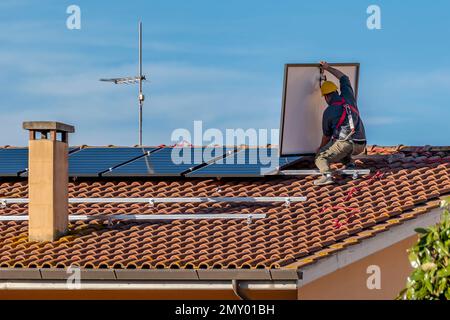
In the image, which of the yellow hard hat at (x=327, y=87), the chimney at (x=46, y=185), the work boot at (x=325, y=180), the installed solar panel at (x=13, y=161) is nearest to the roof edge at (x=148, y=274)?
the chimney at (x=46, y=185)

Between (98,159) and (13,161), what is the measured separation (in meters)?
1.78

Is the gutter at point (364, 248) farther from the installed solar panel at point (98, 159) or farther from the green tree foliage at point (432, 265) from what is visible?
the green tree foliage at point (432, 265)

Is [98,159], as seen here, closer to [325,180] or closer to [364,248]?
[325,180]

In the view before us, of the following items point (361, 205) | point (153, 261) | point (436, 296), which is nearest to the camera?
point (436, 296)

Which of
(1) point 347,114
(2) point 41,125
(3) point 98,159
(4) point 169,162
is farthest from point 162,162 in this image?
(1) point 347,114

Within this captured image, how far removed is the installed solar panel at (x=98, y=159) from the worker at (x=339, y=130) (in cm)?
418

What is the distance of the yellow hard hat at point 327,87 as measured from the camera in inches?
823

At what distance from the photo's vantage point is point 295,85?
21016mm

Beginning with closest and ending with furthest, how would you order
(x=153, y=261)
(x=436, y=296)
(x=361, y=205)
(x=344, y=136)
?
(x=436, y=296), (x=153, y=261), (x=361, y=205), (x=344, y=136)

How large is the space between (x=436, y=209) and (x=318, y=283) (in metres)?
2.32

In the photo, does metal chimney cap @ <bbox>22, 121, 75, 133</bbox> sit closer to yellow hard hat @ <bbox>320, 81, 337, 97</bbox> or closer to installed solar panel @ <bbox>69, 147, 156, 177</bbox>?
installed solar panel @ <bbox>69, 147, 156, 177</bbox>

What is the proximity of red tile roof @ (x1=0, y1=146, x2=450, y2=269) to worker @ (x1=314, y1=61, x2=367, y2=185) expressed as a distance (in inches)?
17.9
